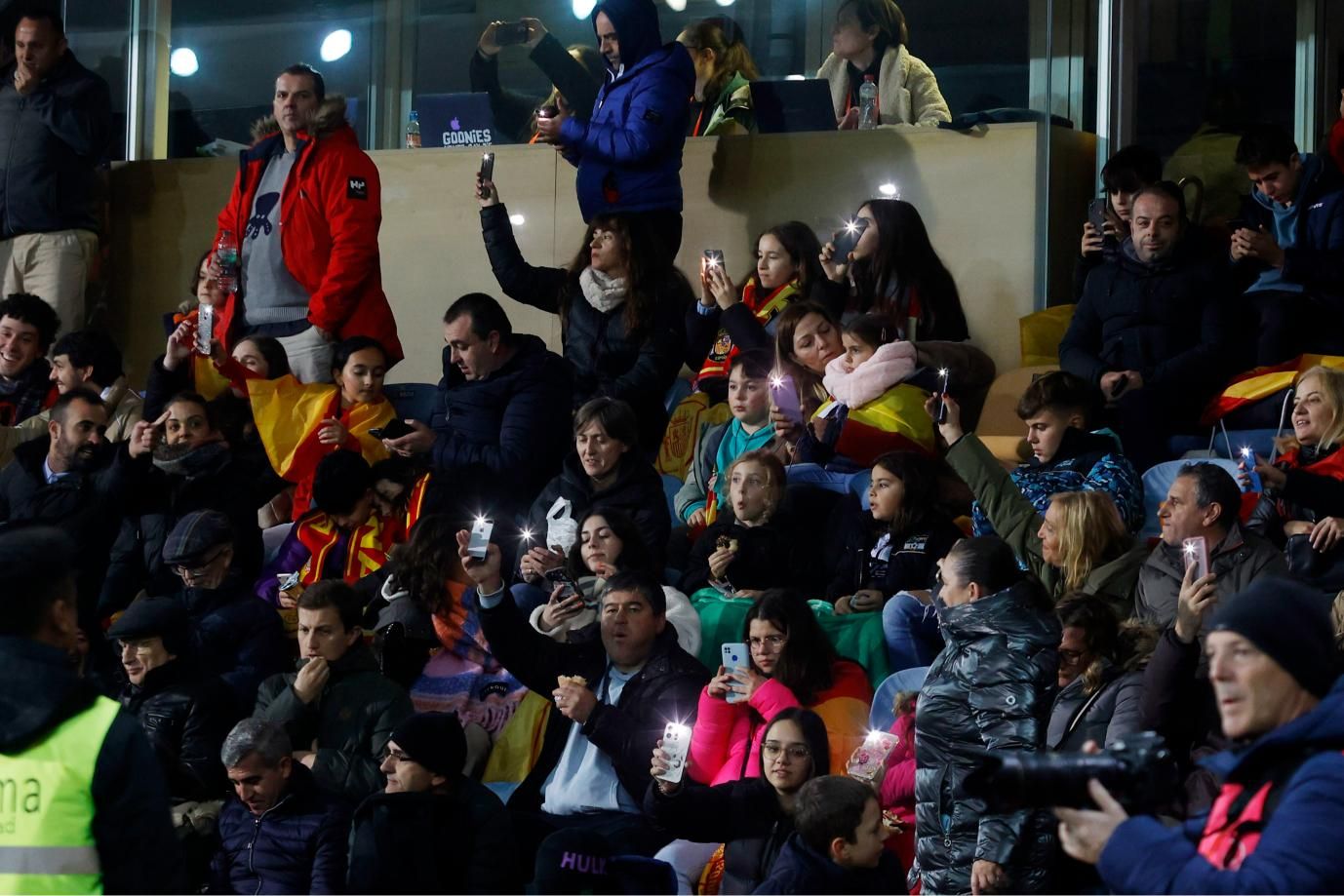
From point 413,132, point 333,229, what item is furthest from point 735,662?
point 413,132

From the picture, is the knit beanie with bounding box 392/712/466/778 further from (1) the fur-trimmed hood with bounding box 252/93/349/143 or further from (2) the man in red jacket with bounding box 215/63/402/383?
(1) the fur-trimmed hood with bounding box 252/93/349/143

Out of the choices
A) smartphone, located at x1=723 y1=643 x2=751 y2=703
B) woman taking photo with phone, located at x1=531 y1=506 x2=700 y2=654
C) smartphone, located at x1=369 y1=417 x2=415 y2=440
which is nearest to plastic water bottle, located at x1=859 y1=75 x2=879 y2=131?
smartphone, located at x1=369 y1=417 x2=415 y2=440

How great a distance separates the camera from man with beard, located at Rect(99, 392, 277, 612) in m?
8.43

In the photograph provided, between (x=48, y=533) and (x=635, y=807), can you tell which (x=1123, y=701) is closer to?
(x=635, y=807)

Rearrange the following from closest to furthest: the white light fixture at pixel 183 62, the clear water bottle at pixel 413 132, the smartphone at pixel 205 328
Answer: the smartphone at pixel 205 328 < the clear water bottle at pixel 413 132 < the white light fixture at pixel 183 62

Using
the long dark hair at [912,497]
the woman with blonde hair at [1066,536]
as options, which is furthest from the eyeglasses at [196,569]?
the woman with blonde hair at [1066,536]

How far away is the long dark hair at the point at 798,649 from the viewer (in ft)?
21.7

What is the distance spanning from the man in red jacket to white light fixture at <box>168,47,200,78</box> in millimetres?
1577

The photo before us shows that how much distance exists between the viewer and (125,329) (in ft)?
37.4

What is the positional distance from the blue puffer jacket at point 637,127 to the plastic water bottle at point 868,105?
1.17 m

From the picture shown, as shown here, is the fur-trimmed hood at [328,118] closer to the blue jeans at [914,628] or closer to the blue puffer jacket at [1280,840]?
the blue jeans at [914,628]

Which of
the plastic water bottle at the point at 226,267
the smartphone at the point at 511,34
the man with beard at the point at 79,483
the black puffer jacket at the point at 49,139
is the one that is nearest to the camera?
the man with beard at the point at 79,483

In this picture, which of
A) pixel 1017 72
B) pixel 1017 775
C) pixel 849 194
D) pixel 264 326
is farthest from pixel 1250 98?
pixel 1017 775

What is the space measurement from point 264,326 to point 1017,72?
359 cm
